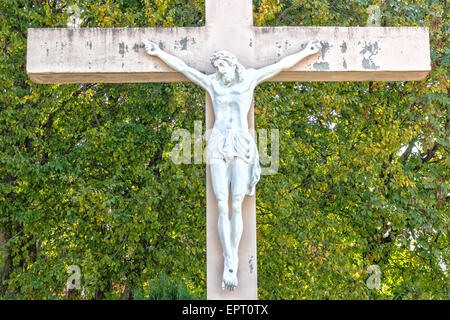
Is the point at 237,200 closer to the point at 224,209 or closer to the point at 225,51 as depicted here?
the point at 224,209

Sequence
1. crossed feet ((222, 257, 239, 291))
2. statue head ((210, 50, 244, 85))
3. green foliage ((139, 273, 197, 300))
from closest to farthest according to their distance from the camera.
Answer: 1. green foliage ((139, 273, 197, 300))
2. crossed feet ((222, 257, 239, 291))
3. statue head ((210, 50, 244, 85))

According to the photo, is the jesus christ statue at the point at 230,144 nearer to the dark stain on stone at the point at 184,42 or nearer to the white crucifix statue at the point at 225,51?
the white crucifix statue at the point at 225,51

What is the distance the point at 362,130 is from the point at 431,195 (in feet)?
5.01

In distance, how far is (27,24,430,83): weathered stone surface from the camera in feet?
15.5

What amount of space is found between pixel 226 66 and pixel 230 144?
693mm

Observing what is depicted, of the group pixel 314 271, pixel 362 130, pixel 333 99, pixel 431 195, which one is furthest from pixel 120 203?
pixel 431 195

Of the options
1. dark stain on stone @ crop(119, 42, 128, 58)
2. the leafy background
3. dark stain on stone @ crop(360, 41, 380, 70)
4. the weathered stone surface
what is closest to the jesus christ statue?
the weathered stone surface

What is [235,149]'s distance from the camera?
167 inches

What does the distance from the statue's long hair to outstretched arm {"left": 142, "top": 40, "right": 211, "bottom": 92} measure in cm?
15

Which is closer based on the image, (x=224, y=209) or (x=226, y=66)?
(x=224, y=209)

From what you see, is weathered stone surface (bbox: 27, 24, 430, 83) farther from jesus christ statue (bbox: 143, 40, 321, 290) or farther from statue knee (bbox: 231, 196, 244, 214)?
statue knee (bbox: 231, 196, 244, 214)

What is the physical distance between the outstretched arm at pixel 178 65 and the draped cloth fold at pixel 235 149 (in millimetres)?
501

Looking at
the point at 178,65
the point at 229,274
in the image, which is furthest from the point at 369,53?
the point at 229,274

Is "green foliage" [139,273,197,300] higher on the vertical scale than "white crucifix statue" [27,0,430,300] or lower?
lower
